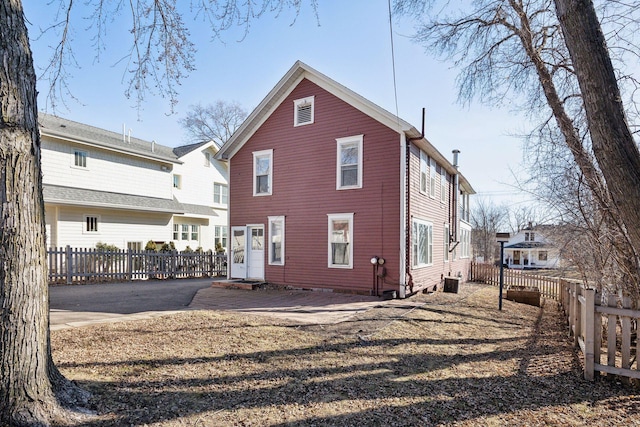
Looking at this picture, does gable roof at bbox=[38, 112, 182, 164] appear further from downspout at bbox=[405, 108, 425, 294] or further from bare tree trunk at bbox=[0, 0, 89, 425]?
bare tree trunk at bbox=[0, 0, 89, 425]

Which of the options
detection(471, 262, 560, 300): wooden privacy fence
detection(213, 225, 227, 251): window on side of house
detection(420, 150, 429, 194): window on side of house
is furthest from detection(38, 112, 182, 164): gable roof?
detection(471, 262, 560, 300): wooden privacy fence

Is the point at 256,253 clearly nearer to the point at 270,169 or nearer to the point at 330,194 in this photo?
the point at 270,169

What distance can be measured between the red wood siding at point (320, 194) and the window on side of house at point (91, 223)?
25.4 feet

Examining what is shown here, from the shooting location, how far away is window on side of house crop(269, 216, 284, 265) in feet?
43.2

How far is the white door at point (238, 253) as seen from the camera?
14.0 m

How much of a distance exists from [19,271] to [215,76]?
5.84 meters

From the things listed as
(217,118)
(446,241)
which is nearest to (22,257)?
(446,241)

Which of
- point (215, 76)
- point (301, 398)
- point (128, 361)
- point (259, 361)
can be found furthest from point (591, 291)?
point (215, 76)

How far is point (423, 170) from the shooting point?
13.2m

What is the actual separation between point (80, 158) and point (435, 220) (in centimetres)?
1642

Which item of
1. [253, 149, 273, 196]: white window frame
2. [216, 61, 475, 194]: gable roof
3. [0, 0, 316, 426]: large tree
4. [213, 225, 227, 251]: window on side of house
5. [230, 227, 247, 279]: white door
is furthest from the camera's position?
[213, 225, 227, 251]: window on side of house

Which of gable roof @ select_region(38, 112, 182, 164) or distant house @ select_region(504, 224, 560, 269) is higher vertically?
gable roof @ select_region(38, 112, 182, 164)

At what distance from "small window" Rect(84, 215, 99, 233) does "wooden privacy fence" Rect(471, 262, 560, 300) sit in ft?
58.3

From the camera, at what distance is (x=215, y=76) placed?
7.83 m
